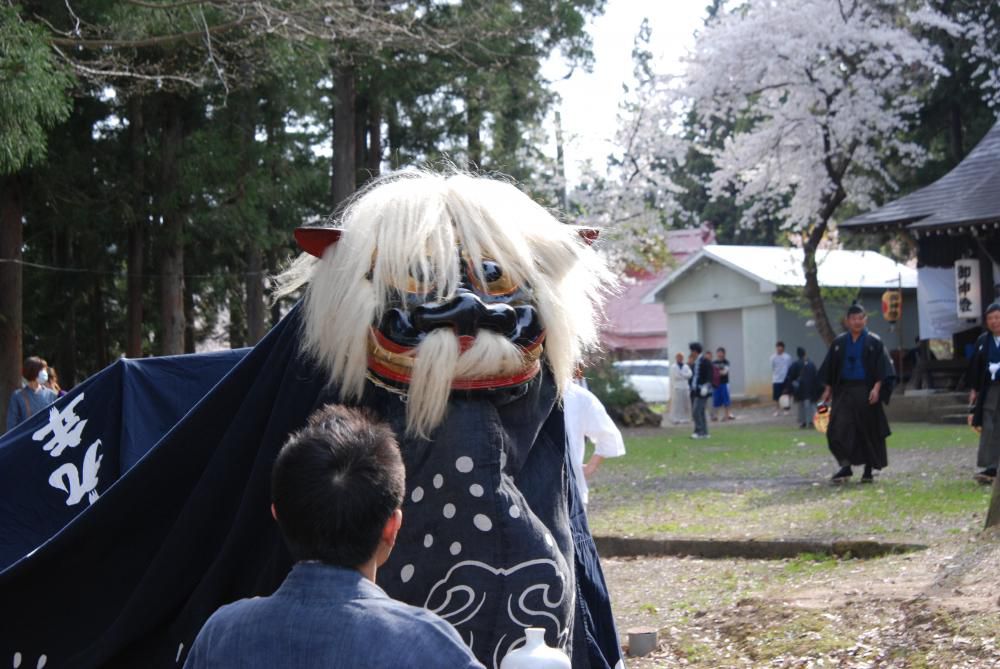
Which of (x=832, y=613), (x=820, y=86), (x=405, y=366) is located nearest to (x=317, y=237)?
(x=405, y=366)

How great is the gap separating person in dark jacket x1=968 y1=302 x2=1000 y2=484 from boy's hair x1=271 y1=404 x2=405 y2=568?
32.5 ft

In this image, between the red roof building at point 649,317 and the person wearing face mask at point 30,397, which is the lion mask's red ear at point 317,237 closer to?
the person wearing face mask at point 30,397

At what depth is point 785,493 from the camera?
39.7ft

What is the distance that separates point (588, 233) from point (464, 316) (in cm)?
62

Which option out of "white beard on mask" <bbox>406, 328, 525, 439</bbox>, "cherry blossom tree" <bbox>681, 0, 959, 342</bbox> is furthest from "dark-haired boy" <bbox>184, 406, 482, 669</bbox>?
"cherry blossom tree" <bbox>681, 0, 959, 342</bbox>

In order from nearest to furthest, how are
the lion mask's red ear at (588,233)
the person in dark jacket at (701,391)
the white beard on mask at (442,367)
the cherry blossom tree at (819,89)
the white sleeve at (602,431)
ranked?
1. the white beard on mask at (442,367)
2. the lion mask's red ear at (588,233)
3. the white sleeve at (602,431)
4. the person in dark jacket at (701,391)
5. the cherry blossom tree at (819,89)

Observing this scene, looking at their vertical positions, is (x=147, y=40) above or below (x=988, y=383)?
above

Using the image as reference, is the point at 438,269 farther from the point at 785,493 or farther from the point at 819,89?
the point at 819,89

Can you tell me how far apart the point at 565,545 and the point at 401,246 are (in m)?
0.88

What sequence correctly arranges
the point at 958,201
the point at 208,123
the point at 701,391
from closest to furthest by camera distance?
the point at 208,123
the point at 701,391
the point at 958,201

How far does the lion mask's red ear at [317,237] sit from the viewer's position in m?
3.13

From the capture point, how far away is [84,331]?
2384 cm

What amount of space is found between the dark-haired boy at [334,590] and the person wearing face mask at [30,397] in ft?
34.4

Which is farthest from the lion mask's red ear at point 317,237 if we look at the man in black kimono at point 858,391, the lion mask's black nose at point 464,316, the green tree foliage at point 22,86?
the man in black kimono at point 858,391
